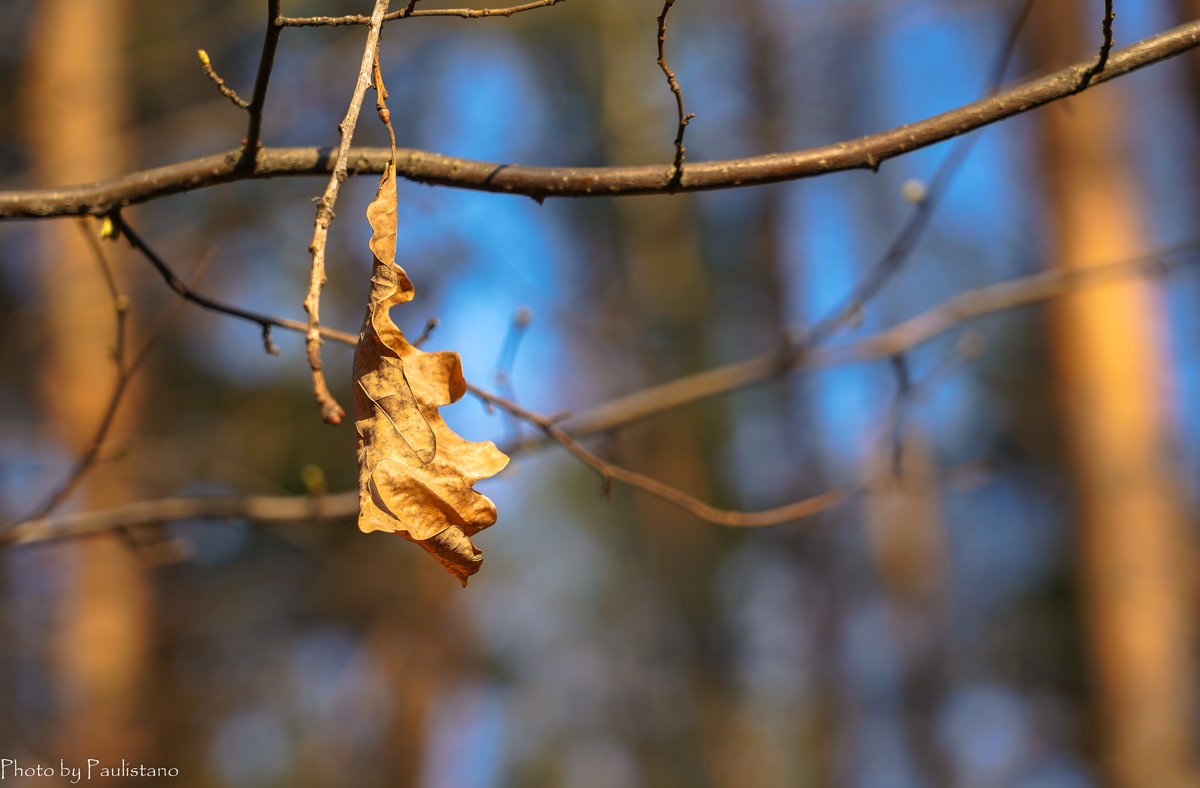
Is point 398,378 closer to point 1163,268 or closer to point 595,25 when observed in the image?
point 1163,268

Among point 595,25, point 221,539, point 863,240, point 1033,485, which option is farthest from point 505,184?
point 1033,485

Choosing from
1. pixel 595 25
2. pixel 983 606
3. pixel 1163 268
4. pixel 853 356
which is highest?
pixel 595 25

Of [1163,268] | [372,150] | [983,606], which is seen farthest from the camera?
[983,606]

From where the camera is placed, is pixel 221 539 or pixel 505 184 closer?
pixel 505 184

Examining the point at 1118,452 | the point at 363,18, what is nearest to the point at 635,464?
the point at 1118,452

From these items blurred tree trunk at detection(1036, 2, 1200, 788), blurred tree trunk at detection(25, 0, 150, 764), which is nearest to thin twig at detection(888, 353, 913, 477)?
blurred tree trunk at detection(1036, 2, 1200, 788)

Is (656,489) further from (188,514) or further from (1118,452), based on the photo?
(1118,452)

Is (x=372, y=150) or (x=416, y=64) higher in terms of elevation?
(x=416, y=64)

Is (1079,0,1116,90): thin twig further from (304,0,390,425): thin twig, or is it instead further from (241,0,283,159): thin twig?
(241,0,283,159): thin twig
